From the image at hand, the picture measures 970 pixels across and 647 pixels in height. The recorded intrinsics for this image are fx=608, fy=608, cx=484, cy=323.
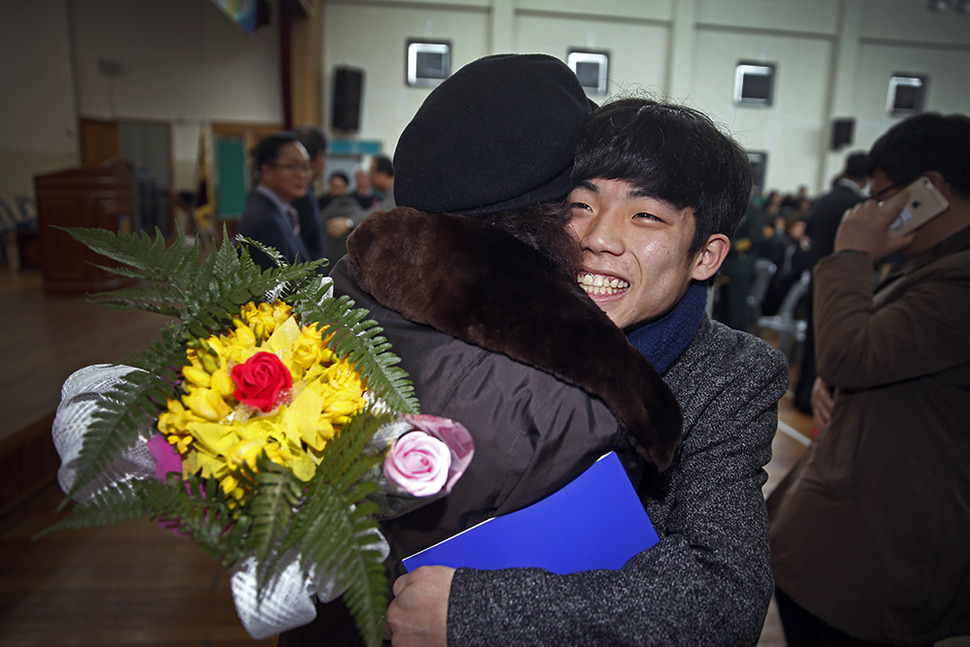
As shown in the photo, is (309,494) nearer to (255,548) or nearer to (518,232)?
(255,548)

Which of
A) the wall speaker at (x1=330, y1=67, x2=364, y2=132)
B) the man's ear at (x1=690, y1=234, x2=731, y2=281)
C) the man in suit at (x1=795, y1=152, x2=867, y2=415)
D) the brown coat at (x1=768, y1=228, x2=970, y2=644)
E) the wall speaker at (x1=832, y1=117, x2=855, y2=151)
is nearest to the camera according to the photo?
the man's ear at (x1=690, y1=234, x2=731, y2=281)

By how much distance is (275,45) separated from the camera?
11117 mm

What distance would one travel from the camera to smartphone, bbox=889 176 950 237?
138 cm

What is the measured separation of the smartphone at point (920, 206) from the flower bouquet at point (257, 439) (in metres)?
1.31

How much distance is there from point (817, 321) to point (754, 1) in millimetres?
12927

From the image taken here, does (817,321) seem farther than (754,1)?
No

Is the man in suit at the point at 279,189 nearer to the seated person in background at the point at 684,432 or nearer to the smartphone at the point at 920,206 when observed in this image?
the seated person in background at the point at 684,432

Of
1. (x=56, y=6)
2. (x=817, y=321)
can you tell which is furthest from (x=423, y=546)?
(x=56, y=6)

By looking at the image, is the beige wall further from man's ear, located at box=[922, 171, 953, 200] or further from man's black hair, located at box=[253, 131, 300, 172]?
man's ear, located at box=[922, 171, 953, 200]

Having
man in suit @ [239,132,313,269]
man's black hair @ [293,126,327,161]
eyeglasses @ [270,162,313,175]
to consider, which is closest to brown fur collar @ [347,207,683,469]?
man in suit @ [239,132,313,269]

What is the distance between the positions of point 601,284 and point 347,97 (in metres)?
10.9

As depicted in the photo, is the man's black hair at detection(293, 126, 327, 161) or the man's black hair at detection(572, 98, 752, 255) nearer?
the man's black hair at detection(572, 98, 752, 255)

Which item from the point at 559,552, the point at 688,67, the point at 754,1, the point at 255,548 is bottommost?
the point at 559,552

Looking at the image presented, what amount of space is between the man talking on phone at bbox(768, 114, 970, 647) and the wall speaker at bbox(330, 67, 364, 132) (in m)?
10.5
